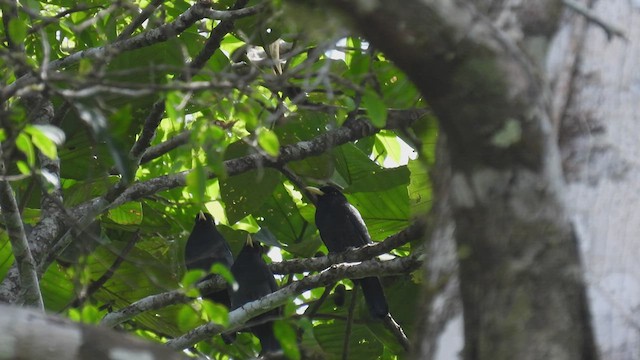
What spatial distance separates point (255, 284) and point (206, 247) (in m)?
0.59

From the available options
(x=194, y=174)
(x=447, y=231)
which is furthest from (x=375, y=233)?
(x=447, y=231)

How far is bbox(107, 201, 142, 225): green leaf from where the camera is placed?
5.20m

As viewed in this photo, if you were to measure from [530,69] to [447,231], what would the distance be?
0.37m

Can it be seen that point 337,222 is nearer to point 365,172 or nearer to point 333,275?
point 365,172

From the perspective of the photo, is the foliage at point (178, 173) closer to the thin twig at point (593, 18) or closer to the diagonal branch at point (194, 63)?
the diagonal branch at point (194, 63)

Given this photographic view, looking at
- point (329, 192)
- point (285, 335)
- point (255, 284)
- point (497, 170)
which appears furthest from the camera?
point (329, 192)

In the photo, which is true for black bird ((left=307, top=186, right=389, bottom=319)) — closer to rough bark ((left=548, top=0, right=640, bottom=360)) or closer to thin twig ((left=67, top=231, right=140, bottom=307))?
thin twig ((left=67, top=231, right=140, bottom=307))

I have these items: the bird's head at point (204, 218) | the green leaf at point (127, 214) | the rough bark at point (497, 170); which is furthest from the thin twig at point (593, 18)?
the bird's head at point (204, 218)

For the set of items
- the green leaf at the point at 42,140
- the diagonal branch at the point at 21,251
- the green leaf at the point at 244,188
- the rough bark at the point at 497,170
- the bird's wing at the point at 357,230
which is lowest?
the rough bark at the point at 497,170

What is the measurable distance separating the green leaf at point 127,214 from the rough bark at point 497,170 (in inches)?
144

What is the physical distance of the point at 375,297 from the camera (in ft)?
17.6

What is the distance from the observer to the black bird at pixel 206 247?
6.43m

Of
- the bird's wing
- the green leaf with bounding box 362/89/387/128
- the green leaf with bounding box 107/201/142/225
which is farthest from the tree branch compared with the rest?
the bird's wing

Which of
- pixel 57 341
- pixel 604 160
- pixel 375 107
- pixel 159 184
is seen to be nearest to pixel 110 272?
pixel 159 184
